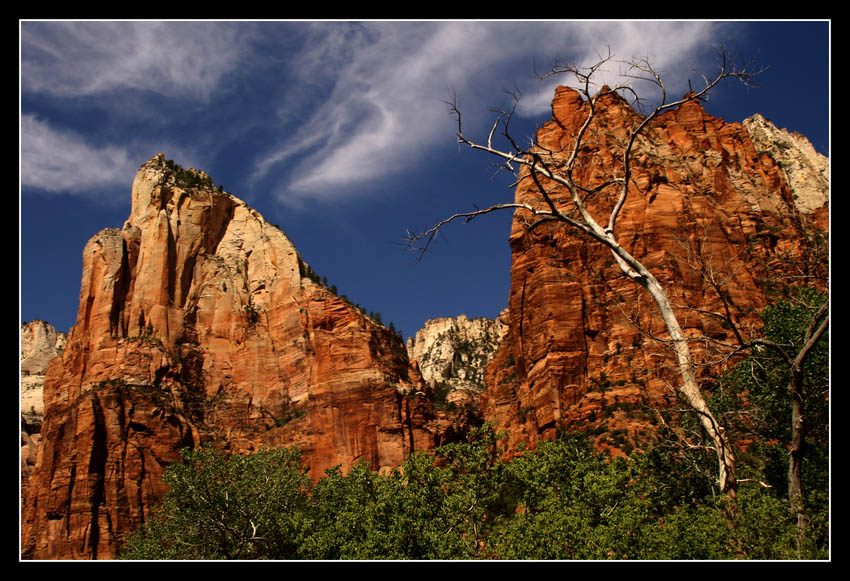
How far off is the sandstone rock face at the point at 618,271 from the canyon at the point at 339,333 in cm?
20

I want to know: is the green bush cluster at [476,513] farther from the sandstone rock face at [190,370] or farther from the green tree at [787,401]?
the sandstone rock face at [190,370]

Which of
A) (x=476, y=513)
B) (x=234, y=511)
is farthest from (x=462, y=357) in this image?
(x=476, y=513)

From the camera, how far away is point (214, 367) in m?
94.4

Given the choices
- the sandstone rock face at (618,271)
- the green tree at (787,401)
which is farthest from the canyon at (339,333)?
the green tree at (787,401)

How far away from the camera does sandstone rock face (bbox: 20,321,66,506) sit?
4075 inches

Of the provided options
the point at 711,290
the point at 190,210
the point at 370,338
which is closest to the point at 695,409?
the point at 711,290

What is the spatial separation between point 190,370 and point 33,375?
51680mm

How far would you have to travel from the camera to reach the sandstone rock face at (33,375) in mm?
103500

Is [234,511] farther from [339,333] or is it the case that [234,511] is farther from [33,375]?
[33,375]

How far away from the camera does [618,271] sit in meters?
70.9

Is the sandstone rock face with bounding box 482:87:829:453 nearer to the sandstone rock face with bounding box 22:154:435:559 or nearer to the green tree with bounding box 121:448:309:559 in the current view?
the sandstone rock face with bounding box 22:154:435:559

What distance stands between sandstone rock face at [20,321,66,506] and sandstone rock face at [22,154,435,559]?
17241mm

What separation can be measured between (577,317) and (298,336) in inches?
1412

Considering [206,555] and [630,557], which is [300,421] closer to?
[206,555]
